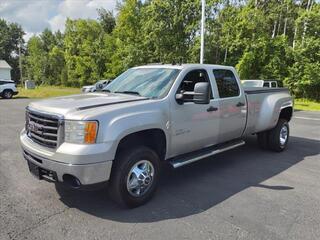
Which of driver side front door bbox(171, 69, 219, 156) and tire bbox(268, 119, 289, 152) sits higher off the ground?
driver side front door bbox(171, 69, 219, 156)

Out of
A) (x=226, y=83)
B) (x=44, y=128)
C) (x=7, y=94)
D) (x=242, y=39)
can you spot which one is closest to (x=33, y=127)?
(x=44, y=128)

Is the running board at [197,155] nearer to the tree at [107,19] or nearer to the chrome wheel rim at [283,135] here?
the chrome wheel rim at [283,135]

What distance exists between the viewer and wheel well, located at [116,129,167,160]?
401cm

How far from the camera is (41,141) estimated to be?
3.88m

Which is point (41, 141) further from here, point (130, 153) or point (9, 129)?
point (9, 129)

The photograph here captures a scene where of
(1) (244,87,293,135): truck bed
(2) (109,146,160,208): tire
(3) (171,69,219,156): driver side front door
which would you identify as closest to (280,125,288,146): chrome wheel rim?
(1) (244,87,293,135): truck bed

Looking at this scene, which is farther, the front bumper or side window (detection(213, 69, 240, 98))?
side window (detection(213, 69, 240, 98))

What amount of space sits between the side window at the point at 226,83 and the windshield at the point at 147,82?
101 centimetres

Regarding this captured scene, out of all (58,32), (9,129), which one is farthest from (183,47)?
(58,32)

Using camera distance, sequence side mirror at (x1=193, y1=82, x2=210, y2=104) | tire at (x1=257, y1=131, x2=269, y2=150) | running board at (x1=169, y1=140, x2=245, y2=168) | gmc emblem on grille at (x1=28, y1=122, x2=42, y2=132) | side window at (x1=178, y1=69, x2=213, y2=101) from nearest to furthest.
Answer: gmc emblem on grille at (x1=28, y1=122, x2=42, y2=132) → side mirror at (x1=193, y1=82, x2=210, y2=104) → running board at (x1=169, y1=140, x2=245, y2=168) → side window at (x1=178, y1=69, x2=213, y2=101) → tire at (x1=257, y1=131, x2=269, y2=150)

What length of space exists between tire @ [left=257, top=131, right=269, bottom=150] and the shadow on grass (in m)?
0.19

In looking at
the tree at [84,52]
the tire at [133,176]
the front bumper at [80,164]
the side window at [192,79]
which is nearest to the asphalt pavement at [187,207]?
the tire at [133,176]

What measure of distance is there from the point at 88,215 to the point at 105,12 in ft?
161

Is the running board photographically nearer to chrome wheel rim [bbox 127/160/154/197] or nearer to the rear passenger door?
the rear passenger door
